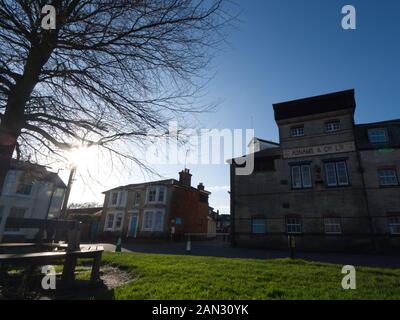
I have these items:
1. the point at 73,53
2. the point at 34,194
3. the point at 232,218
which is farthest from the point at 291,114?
the point at 34,194

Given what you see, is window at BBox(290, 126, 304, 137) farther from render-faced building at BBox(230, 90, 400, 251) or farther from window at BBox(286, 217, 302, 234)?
window at BBox(286, 217, 302, 234)

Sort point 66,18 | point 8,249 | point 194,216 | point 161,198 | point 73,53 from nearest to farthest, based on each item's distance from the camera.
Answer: point 66,18 → point 73,53 → point 8,249 → point 161,198 → point 194,216

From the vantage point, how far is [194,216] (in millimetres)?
31500

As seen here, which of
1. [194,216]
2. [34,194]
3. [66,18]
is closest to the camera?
[66,18]

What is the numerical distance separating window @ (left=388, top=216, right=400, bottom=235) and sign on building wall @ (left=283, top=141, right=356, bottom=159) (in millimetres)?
5498

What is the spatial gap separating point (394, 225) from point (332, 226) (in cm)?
375

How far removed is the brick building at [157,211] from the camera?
2756 cm

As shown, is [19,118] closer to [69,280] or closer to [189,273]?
[69,280]

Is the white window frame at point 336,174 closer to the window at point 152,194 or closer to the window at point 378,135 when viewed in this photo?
the window at point 378,135

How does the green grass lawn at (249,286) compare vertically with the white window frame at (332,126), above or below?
below

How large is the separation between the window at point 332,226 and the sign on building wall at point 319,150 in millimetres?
5297

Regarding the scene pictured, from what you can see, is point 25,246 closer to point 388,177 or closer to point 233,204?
point 233,204

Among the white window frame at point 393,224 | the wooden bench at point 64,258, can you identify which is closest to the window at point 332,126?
the white window frame at point 393,224
